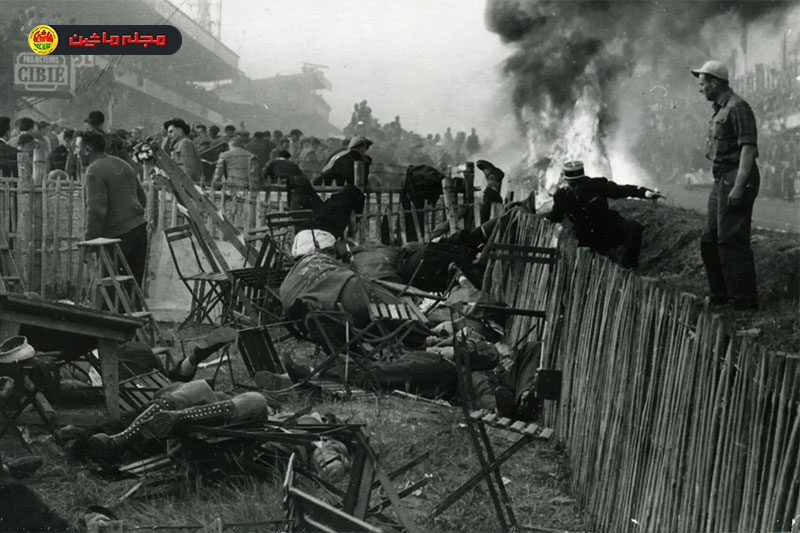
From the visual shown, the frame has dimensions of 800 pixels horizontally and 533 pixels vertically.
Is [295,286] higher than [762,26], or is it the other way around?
A: [762,26]

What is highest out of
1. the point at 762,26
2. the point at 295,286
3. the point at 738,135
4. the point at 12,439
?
the point at 762,26

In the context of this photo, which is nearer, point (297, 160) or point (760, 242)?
point (760, 242)

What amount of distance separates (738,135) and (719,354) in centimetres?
395

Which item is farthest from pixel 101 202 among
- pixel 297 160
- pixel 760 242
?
pixel 297 160

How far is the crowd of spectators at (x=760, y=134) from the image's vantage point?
2178 centimetres

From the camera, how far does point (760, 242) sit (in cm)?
1078

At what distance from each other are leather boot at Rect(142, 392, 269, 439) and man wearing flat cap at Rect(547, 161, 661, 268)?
428cm

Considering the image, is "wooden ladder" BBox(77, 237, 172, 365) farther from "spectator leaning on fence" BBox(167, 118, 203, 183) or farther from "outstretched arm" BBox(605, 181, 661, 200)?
"spectator leaning on fence" BBox(167, 118, 203, 183)

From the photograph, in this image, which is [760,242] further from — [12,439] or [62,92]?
[62,92]

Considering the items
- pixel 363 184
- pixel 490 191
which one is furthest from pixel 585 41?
pixel 363 184

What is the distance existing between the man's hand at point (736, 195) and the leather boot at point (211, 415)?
12.0 feet

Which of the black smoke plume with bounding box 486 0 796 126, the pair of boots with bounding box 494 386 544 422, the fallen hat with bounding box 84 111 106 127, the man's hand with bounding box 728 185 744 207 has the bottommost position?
the pair of boots with bounding box 494 386 544 422

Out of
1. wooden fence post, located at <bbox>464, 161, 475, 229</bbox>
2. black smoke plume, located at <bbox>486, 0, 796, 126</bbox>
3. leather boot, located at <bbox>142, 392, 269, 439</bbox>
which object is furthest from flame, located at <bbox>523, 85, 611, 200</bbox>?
leather boot, located at <bbox>142, 392, 269, 439</bbox>

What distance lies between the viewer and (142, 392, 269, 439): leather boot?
4.75 meters
